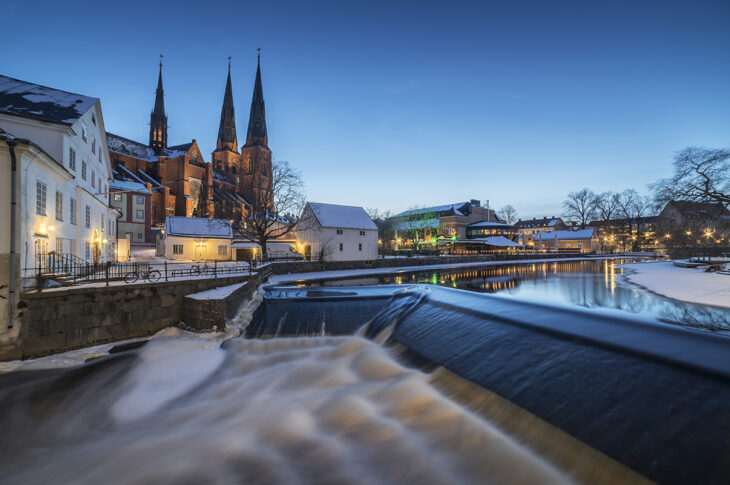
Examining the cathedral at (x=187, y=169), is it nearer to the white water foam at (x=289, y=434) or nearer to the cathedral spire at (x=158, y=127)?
the cathedral spire at (x=158, y=127)

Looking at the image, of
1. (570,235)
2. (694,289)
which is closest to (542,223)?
(570,235)

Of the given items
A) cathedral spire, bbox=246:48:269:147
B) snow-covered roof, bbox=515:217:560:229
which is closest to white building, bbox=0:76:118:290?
cathedral spire, bbox=246:48:269:147

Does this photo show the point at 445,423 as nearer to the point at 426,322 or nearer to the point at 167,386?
the point at 426,322

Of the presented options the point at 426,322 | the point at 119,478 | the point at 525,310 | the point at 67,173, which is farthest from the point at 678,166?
the point at 67,173

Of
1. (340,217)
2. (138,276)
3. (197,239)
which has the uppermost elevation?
(340,217)

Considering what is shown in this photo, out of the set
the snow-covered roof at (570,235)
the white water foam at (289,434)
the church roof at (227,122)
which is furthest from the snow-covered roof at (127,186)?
the snow-covered roof at (570,235)

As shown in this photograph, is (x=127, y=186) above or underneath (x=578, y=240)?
above

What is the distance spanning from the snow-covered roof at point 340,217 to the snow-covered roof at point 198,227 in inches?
403

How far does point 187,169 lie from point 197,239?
98.1 feet

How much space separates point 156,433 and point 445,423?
5643 mm

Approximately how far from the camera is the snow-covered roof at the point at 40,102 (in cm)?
1373

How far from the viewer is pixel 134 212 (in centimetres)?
4766

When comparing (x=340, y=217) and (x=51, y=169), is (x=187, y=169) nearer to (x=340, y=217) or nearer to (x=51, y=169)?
(x=340, y=217)

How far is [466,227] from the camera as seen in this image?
7769 cm
